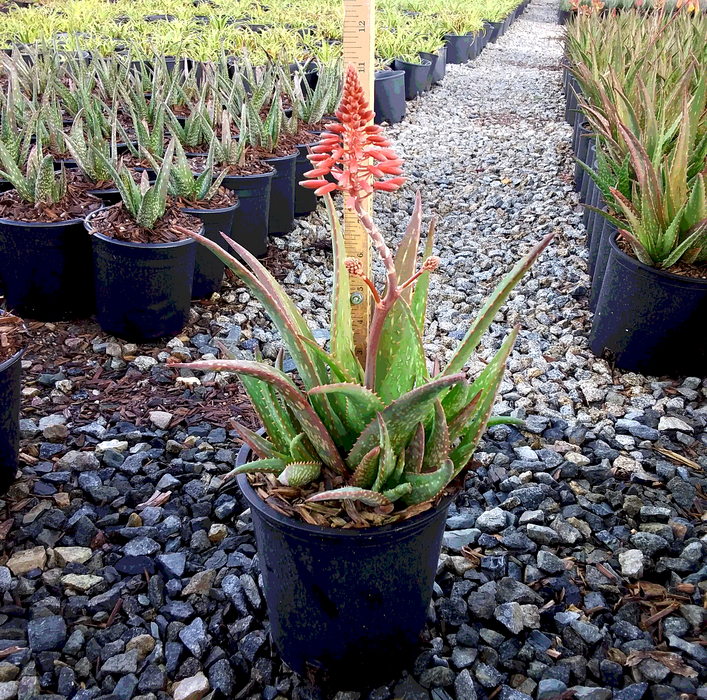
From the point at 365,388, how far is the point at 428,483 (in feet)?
0.73

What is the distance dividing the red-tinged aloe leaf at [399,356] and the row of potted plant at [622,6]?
492 centimetres

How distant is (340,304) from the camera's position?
1.25 m

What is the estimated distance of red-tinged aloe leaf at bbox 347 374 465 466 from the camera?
968 mm

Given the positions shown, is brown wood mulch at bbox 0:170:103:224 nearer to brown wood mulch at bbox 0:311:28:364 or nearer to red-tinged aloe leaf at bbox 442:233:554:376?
brown wood mulch at bbox 0:311:28:364

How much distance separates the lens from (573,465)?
1982 mm

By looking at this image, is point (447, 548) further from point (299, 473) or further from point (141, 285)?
point (141, 285)

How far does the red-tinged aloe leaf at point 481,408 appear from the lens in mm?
1215

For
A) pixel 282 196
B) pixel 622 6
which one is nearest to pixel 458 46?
pixel 622 6

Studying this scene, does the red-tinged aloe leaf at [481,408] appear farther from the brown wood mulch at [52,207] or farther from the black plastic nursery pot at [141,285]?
the brown wood mulch at [52,207]

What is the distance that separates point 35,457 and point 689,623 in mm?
1832

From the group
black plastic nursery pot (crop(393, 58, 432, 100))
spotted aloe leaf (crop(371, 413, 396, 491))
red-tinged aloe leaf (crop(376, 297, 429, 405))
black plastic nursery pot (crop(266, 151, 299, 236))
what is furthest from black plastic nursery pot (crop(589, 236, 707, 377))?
black plastic nursery pot (crop(393, 58, 432, 100))

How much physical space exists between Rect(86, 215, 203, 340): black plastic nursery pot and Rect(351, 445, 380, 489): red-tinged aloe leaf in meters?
1.55

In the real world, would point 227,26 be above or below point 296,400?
above

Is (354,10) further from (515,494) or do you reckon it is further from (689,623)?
(689,623)
